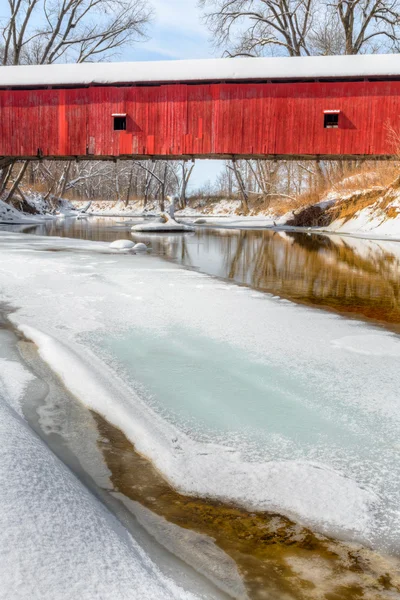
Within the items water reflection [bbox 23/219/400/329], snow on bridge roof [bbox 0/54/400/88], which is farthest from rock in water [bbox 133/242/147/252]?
snow on bridge roof [bbox 0/54/400/88]

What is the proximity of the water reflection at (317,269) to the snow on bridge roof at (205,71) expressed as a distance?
7.00m

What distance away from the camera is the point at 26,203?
96.8 ft

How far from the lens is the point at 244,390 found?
279cm

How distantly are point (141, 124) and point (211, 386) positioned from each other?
55.3 ft

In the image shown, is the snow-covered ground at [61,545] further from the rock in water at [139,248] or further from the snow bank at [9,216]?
the snow bank at [9,216]

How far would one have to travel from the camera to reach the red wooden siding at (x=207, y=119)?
1745cm

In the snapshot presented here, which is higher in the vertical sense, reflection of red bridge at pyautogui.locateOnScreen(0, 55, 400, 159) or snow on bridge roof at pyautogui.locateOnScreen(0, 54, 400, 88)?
snow on bridge roof at pyautogui.locateOnScreen(0, 54, 400, 88)

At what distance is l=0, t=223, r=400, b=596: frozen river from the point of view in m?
1.90

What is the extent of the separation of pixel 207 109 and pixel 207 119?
0.34 metres

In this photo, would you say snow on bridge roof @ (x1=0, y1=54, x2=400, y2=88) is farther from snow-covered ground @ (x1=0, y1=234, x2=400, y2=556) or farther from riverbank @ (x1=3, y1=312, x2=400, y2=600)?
riverbank @ (x1=3, y1=312, x2=400, y2=600)

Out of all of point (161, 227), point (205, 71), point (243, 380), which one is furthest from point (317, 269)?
point (205, 71)

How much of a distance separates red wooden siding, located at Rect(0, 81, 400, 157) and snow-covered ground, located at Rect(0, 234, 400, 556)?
13645 millimetres

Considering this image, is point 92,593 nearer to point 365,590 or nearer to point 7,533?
point 7,533

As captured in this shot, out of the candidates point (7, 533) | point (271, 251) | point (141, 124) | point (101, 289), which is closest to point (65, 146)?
point (141, 124)
